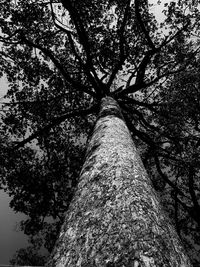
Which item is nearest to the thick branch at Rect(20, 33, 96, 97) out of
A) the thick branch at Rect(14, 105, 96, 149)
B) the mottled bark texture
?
the thick branch at Rect(14, 105, 96, 149)

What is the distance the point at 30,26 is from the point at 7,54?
142cm

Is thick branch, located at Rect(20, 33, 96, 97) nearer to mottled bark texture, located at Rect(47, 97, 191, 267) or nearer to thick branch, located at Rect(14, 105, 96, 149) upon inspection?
thick branch, located at Rect(14, 105, 96, 149)

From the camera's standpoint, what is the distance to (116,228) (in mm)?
1227

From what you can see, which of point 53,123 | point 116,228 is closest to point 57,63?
point 53,123

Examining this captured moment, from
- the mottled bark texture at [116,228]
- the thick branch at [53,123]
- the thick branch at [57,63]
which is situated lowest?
the mottled bark texture at [116,228]

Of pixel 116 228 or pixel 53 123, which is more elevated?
pixel 53 123

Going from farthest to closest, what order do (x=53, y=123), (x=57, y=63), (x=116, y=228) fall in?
(x=53, y=123) → (x=57, y=63) → (x=116, y=228)

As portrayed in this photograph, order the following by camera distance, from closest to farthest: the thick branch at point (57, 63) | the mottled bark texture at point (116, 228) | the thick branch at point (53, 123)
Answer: the mottled bark texture at point (116, 228)
the thick branch at point (57, 63)
the thick branch at point (53, 123)

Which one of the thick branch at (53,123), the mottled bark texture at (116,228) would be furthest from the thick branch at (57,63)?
the mottled bark texture at (116,228)

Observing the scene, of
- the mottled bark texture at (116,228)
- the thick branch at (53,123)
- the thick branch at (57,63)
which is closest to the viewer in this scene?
the mottled bark texture at (116,228)

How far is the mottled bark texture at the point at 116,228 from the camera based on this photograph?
105 centimetres

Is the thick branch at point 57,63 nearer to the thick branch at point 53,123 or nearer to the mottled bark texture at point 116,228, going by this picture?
the thick branch at point 53,123

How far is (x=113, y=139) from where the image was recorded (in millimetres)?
2846

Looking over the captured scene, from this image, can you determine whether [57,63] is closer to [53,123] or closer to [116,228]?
[53,123]
